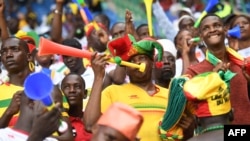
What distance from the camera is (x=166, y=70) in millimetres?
8500

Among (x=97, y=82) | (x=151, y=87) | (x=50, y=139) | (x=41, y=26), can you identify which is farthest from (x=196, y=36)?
(x=41, y=26)

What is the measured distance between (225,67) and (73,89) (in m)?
1.89

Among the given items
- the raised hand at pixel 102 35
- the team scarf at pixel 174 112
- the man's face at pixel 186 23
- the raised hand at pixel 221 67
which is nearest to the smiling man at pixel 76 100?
the team scarf at pixel 174 112

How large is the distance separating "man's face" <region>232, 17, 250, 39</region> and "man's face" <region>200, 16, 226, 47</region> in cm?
152

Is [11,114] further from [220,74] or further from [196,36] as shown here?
[196,36]

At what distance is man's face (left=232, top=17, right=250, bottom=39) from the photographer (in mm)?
8883

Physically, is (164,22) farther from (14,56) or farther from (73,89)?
(14,56)

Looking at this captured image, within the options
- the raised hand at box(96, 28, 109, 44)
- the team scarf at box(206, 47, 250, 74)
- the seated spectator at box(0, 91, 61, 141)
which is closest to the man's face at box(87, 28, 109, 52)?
the raised hand at box(96, 28, 109, 44)

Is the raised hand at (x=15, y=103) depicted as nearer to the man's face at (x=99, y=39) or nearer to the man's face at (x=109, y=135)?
the man's face at (x=109, y=135)

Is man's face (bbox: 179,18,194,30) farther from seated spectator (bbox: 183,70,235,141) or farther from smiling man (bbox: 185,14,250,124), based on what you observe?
seated spectator (bbox: 183,70,235,141)

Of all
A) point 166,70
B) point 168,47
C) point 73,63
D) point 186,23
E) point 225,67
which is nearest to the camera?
point 225,67

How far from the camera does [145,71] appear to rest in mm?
7293

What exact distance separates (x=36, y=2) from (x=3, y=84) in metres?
9.33

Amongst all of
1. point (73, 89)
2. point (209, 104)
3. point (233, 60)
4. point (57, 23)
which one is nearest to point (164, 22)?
point (57, 23)
